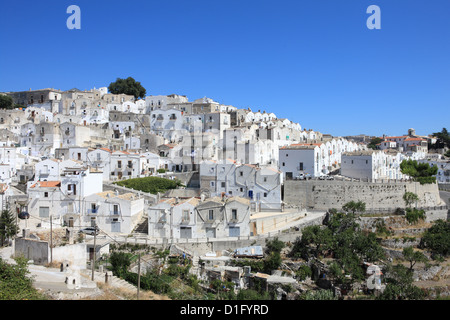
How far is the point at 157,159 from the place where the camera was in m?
39.8

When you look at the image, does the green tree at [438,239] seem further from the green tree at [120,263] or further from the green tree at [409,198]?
the green tree at [120,263]

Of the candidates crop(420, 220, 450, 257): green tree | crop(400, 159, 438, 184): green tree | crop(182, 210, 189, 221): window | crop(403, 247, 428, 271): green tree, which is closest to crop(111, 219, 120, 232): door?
crop(182, 210, 189, 221): window

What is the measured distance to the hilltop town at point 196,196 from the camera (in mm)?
23719

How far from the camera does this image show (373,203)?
Answer: 109 ft

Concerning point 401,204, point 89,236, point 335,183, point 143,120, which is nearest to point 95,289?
point 89,236

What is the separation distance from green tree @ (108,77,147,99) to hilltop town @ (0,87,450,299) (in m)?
12.9

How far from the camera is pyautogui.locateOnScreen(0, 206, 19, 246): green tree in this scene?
81.5 ft

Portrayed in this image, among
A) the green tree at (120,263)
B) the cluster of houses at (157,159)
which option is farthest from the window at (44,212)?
the green tree at (120,263)

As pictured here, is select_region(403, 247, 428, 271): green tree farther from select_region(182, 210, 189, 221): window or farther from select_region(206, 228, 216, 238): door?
select_region(182, 210, 189, 221): window

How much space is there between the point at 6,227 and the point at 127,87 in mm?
42750

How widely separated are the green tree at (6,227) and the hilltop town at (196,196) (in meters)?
0.40
